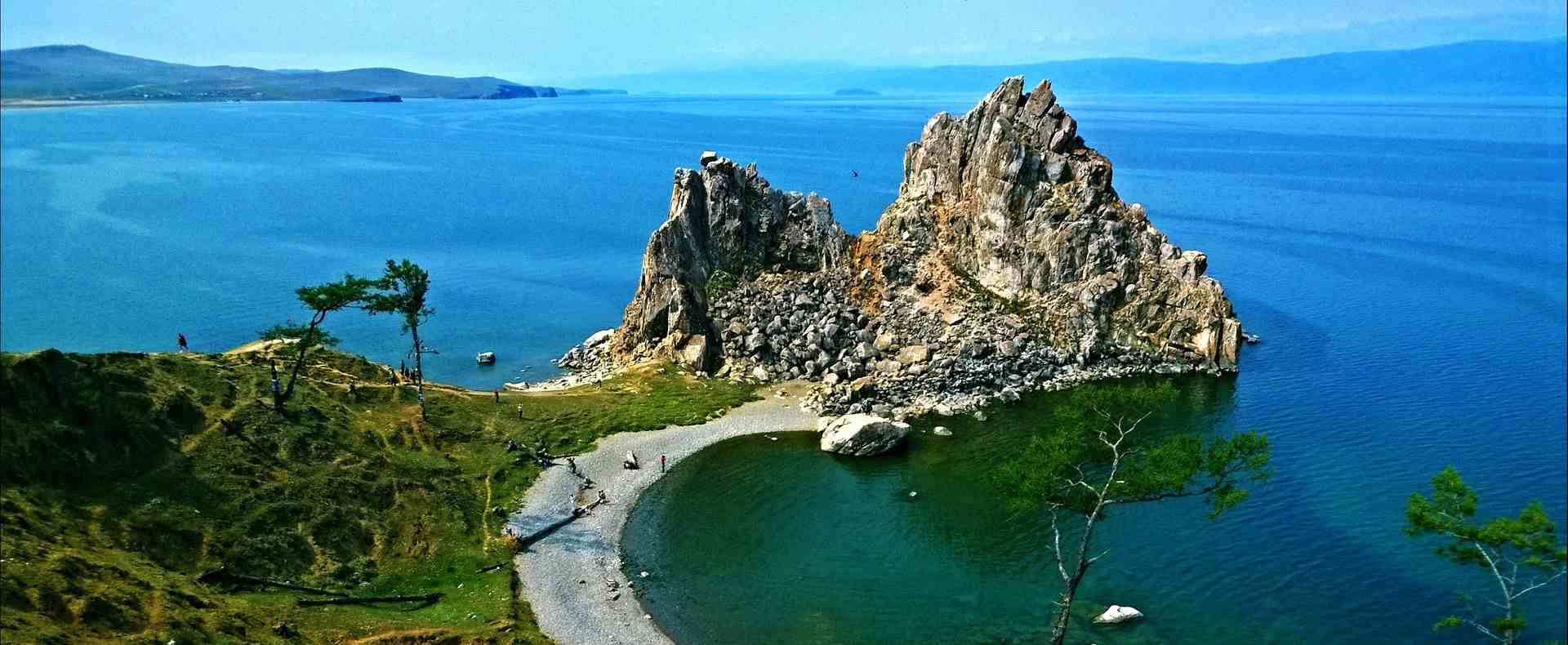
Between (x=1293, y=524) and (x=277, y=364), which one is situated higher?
(x=277, y=364)

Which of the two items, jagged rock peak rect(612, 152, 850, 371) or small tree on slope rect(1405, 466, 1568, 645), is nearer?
small tree on slope rect(1405, 466, 1568, 645)

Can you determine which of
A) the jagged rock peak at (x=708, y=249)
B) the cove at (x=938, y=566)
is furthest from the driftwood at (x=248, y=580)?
the jagged rock peak at (x=708, y=249)

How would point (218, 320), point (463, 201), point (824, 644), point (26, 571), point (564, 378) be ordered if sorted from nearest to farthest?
point (26, 571)
point (824, 644)
point (564, 378)
point (218, 320)
point (463, 201)

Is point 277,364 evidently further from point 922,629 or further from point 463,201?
point 463,201

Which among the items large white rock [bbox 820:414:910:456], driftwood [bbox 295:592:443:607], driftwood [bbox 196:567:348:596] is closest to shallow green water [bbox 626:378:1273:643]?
large white rock [bbox 820:414:910:456]

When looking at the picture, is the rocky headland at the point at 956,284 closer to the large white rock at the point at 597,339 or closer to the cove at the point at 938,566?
the large white rock at the point at 597,339

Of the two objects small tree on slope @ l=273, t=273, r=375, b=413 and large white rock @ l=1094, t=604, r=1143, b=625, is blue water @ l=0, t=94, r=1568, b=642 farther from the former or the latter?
small tree on slope @ l=273, t=273, r=375, b=413

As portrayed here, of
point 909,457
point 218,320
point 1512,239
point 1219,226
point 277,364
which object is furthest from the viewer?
point 1219,226

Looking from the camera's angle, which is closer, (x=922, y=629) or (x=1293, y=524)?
(x=922, y=629)

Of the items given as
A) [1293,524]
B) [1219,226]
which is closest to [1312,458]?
[1293,524]
